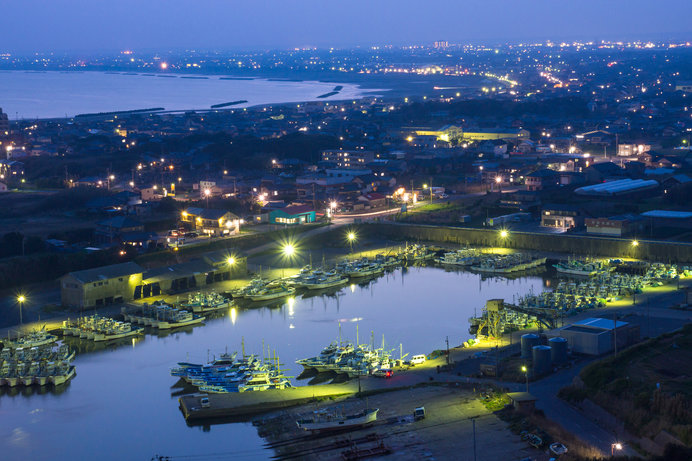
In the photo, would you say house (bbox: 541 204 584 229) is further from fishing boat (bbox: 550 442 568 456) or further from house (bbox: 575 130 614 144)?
house (bbox: 575 130 614 144)

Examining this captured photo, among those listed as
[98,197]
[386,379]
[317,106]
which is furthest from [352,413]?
[317,106]

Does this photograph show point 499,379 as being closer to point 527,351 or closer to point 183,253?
point 527,351

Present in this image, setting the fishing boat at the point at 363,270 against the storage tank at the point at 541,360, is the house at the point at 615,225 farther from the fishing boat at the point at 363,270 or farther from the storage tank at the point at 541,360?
the storage tank at the point at 541,360

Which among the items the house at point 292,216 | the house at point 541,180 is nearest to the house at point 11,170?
the house at point 292,216

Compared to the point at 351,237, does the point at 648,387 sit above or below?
above

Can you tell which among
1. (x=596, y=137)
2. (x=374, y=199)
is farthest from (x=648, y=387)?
(x=596, y=137)

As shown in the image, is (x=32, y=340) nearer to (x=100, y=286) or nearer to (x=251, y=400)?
(x=100, y=286)

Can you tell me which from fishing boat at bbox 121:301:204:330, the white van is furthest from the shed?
fishing boat at bbox 121:301:204:330
